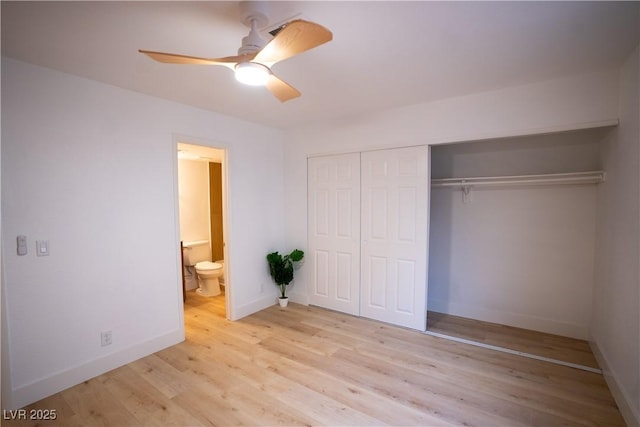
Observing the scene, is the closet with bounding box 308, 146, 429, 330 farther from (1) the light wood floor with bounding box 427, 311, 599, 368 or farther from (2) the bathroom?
(2) the bathroom

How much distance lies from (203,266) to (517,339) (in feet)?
13.6

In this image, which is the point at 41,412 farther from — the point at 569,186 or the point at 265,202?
the point at 569,186

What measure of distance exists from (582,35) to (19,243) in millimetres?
4036

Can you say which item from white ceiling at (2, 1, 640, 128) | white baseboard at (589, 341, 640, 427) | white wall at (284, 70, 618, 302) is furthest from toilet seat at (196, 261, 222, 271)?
white baseboard at (589, 341, 640, 427)

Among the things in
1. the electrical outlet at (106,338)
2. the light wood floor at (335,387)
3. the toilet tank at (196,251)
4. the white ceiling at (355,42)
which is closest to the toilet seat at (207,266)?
the toilet tank at (196,251)

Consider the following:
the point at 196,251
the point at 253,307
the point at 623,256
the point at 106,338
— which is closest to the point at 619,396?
the point at 623,256

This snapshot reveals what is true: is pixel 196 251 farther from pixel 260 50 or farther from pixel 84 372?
pixel 260 50

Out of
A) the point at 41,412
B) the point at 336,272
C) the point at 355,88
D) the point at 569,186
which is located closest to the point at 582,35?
the point at 355,88

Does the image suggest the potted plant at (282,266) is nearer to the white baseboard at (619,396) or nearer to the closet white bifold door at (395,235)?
the closet white bifold door at (395,235)

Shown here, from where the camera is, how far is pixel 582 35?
187cm

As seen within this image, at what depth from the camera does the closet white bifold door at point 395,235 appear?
10.9 ft

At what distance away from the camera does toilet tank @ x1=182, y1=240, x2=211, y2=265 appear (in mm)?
4793

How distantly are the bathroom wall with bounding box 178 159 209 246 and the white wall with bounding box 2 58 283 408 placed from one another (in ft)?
6.25

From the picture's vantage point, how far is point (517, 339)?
10.4 ft
